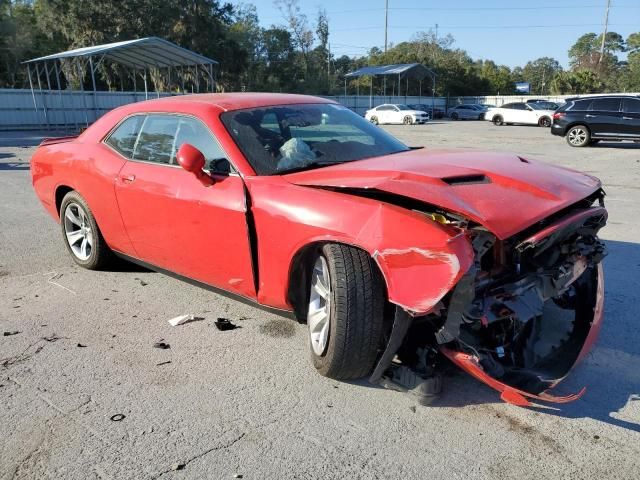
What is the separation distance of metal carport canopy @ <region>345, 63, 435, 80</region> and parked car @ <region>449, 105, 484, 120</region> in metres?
6.26

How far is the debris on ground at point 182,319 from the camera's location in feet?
12.7

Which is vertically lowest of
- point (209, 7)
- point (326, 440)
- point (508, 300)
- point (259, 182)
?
point (326, 440)

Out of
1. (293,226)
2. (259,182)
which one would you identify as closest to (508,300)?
(293,226)

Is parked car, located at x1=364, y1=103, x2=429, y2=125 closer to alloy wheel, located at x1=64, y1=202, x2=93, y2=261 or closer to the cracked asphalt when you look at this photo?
alloy wheel, located at x1=64, y1=202, x2=93, y2=261

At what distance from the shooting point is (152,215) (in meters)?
3.94

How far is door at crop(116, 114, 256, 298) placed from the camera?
3367 mm

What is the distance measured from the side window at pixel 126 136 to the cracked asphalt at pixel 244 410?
1247 millimetres

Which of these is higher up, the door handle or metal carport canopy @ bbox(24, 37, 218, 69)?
metal carport canopy @ bbox(24, 37, 218, 69)

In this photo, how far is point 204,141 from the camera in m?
3.67

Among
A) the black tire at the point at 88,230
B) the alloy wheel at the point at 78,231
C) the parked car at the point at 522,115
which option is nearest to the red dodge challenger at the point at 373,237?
the black tire at the point at 88,230

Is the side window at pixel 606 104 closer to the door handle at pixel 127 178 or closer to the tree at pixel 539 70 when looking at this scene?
the door handle at pixel 127 178

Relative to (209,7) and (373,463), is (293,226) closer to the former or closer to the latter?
(373,463)

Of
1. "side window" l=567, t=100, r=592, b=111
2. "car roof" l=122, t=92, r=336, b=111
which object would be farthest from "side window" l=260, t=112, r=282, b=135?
"side window" l=567, t=100, r=592, b=111

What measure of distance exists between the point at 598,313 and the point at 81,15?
150ft
